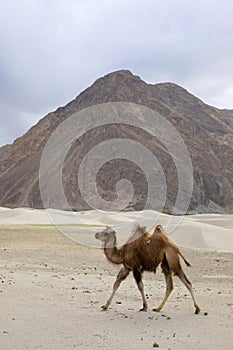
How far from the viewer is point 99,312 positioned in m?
10.8

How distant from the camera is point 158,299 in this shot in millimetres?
12805

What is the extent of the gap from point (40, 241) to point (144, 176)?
73.6 m

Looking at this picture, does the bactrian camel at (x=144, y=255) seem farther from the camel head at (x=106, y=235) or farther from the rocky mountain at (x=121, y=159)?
the rocky mountain at (x=121, y=159)

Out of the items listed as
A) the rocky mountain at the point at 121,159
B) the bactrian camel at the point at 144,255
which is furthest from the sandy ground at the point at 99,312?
the rocky mountain at the point at 121,159

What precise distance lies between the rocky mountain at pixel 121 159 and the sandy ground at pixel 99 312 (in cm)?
7562

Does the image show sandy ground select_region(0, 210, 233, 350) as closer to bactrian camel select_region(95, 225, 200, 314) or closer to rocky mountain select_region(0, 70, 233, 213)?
bactrian camel select_region(95, 225, 200, 314)

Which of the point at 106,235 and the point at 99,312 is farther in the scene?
the point at 106,235

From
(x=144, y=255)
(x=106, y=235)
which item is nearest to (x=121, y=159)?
(x=106, y=235)

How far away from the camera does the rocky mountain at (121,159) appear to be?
107500 mm

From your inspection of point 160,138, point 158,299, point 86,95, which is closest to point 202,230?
point 158,299

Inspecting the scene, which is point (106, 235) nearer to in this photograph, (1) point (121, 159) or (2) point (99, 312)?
(2) point (99, 312)

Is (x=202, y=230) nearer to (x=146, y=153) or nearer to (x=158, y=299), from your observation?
(x=158, y=299)

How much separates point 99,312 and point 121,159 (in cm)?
9990

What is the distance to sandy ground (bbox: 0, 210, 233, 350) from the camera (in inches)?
336
